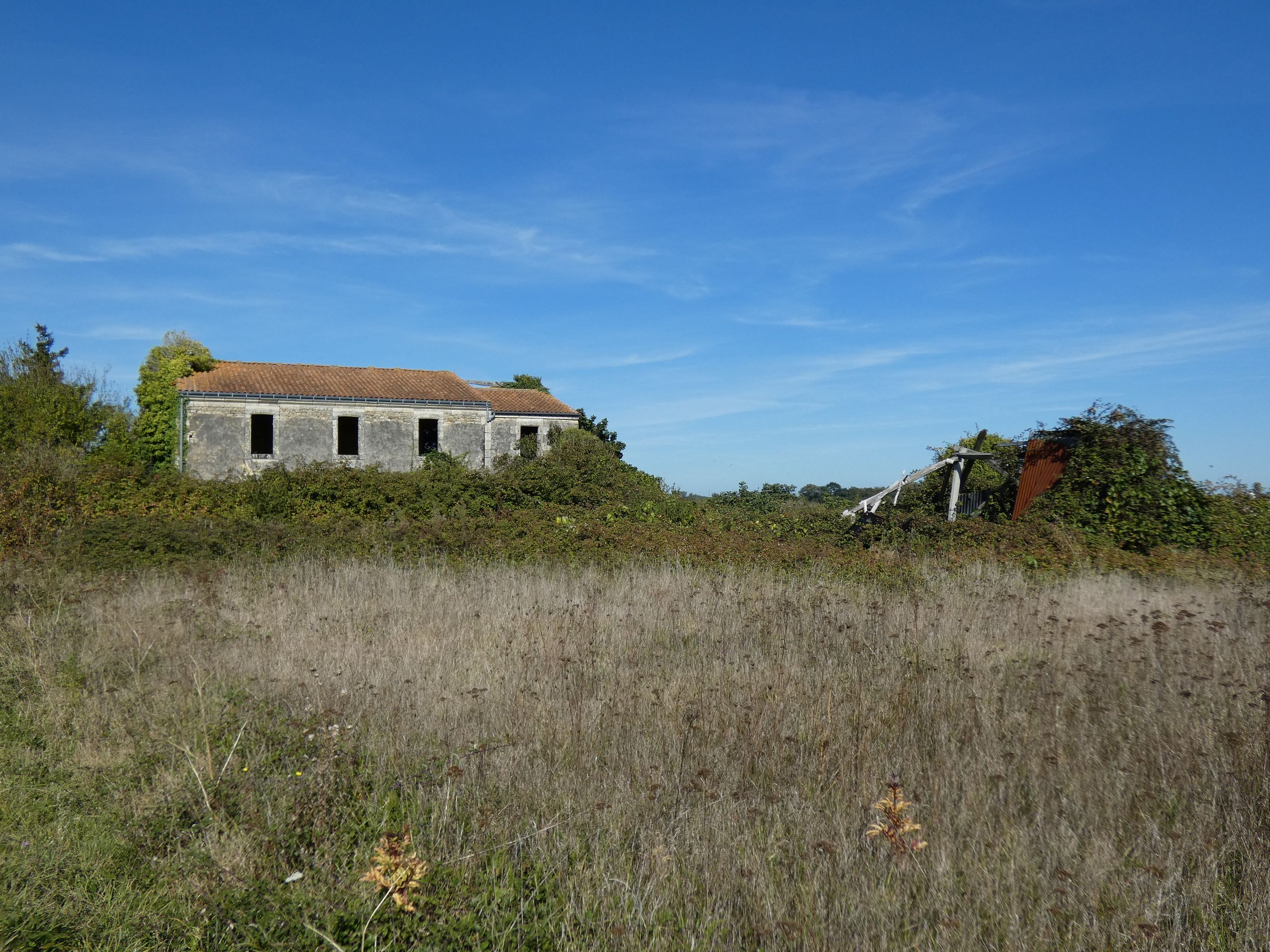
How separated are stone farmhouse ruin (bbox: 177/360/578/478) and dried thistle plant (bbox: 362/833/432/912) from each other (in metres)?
24.1

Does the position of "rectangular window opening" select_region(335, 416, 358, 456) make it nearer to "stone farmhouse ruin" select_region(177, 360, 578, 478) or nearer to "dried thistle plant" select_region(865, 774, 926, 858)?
"stone farmhouse ruin" select_region(177, 360, 578, 478)

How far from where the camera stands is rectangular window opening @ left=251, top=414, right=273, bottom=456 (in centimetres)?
2775

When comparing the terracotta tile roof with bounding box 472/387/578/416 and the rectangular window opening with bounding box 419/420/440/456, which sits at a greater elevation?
the terracotta tile roof with bounding box 472/387/578/416

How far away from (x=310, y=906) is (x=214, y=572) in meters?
8.11

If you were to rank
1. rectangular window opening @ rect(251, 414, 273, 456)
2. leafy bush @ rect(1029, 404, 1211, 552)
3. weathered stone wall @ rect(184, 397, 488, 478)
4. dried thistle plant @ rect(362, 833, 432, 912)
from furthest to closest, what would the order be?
rectangular window opening @ rect(251, 414, 273, 456) < weathered stone wall @ rect(184, 397, 488, 478) < leafy bush @ rect(1029, 404, 1211, 552) < dried thistle plant @ rect(362, 833, 432, 912)

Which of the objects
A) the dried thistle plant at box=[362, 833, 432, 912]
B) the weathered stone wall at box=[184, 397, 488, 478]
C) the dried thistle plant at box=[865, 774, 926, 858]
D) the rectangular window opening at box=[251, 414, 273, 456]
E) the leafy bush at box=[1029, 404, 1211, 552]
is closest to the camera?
the dried thistle plant at box=[362, 833, 432, 912]

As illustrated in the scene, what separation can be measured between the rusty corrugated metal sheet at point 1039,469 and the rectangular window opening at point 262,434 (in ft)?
78.0

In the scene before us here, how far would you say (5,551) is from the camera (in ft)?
37.3

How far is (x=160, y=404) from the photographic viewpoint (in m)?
27.0

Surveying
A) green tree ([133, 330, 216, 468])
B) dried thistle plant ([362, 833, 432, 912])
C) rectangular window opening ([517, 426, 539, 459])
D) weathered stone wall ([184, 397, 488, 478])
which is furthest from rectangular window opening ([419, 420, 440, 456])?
dried thistle plant ([362, 833, 432, 912])

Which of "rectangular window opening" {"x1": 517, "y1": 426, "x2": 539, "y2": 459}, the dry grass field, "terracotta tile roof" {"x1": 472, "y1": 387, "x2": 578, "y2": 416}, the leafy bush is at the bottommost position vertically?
the dry grass field

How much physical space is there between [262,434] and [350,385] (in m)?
3.77

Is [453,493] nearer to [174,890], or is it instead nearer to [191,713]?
[191,713]

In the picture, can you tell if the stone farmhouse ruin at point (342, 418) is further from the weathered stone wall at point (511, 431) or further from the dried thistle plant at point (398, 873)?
the dried thistle plant at point (398, 873)
